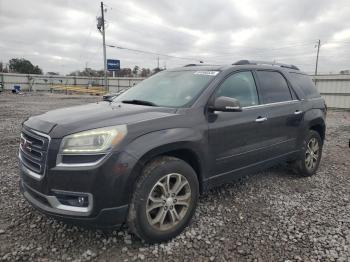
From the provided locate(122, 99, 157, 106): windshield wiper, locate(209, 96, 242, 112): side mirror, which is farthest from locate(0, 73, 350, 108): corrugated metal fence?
locate(122, 99, 157, 106): windshield wiper

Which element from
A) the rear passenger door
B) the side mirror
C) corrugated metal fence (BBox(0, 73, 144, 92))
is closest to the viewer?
the side mirror

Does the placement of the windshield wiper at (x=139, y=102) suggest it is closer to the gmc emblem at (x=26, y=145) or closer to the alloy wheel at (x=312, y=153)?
the gmc emblem at (x=26, y=145)

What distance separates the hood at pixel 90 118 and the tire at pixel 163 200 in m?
0.46

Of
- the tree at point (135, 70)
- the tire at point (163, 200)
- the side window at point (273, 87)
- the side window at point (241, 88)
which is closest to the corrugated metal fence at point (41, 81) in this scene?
the tree at point (135, 70)

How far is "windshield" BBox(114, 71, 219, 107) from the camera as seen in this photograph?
11.3 feet

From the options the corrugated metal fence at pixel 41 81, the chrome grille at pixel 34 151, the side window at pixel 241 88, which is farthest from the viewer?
the corrugated metal fence at pixel 41 81

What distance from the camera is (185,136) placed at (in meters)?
3.04

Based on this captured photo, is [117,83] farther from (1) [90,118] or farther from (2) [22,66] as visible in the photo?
(1) [90,118]

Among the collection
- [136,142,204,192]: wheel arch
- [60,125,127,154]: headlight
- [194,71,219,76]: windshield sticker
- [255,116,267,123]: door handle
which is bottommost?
[136,142,204,192]: wheel arch

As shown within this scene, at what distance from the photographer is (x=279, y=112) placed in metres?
4.27

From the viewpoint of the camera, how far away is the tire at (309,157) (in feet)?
16.2

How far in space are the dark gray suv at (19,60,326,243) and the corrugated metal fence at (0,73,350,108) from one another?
17017mm

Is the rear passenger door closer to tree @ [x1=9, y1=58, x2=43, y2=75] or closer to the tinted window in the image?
the tinted window

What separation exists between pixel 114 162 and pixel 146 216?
0.63 meters
